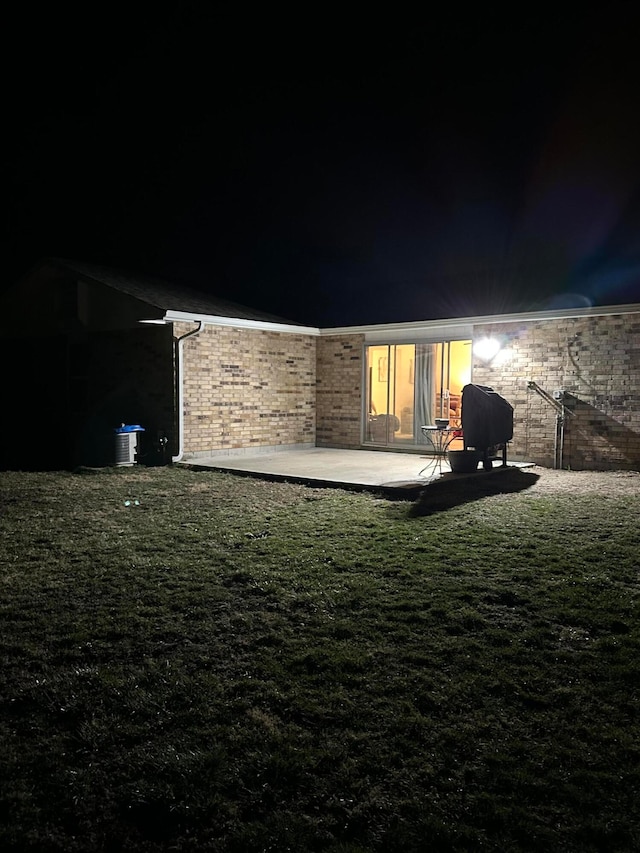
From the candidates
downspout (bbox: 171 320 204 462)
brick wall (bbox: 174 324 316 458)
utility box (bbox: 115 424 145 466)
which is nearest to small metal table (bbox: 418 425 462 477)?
brick wall (bbox: 174 324 316 458)

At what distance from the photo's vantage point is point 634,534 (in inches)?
251

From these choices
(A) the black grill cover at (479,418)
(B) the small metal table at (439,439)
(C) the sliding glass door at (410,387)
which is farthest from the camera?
(C) the sliding glass door at (410,387)

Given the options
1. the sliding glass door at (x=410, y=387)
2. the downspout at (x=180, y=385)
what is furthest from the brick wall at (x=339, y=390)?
the downspout at (x=180, y=385)

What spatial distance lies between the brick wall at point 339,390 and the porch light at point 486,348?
8.54ft

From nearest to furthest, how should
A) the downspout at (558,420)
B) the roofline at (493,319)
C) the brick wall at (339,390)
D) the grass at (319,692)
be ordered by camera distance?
the grass at (319,692) < the roofline at (493,319) < the downspout at (558,420) < the brick wall at (339,390)

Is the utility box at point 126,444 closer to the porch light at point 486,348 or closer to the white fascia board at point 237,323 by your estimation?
the white fascia board at point 237,323

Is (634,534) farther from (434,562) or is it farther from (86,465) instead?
(86,465)

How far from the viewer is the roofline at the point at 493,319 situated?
1070cm

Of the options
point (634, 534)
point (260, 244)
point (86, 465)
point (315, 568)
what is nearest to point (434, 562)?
point (315, 568)

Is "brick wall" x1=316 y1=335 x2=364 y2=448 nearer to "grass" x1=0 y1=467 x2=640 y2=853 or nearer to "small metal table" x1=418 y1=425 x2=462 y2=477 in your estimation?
"small metal table" x1=418 y1=425 x2=462 y2=477

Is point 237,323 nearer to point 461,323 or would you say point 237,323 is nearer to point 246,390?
point 246,390

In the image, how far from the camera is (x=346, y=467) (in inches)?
433

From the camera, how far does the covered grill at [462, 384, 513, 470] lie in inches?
402

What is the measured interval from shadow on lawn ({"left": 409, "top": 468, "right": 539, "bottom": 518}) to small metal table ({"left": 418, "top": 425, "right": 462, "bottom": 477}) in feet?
2.62
